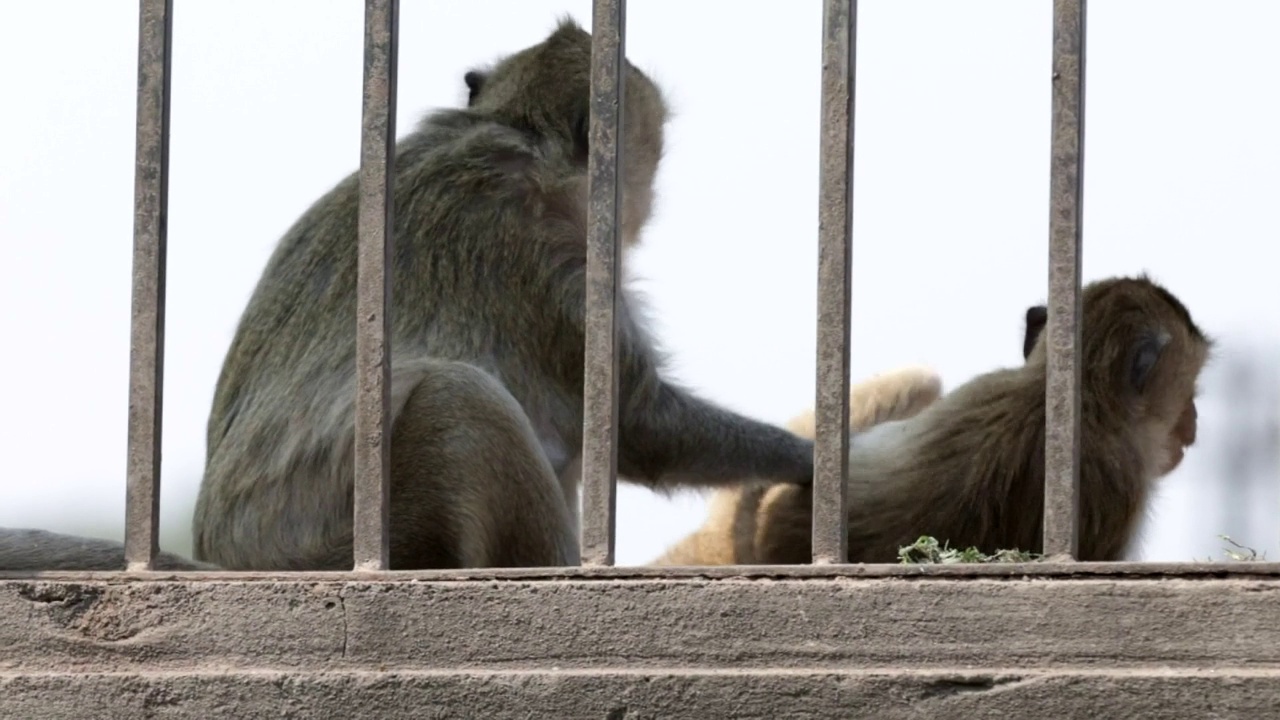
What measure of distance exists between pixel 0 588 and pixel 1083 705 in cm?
210

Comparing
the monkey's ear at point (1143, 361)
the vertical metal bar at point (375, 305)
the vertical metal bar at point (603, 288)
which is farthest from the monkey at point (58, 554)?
the monkey's ear at point (1143, 361)

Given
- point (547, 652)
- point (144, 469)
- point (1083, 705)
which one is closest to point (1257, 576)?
point (1083, 705)

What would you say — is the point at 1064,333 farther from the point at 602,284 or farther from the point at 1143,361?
the point at 1143,361

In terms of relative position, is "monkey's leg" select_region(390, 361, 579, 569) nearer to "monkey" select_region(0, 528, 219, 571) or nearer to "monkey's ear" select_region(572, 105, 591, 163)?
"monkey" select_region(0, 528, 219, 571)

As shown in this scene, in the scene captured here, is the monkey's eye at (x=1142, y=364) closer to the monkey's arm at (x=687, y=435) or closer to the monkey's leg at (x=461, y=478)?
the monkey's arm at (x=687, y=435)

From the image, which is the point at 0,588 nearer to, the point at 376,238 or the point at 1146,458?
the point at 376,238

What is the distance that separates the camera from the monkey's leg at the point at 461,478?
4770 millimetres

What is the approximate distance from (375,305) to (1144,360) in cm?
243

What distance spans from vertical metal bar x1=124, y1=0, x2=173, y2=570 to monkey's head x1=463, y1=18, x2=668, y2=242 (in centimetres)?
197

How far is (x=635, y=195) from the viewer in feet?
20.4

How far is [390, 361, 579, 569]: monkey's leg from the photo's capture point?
15.6 ft

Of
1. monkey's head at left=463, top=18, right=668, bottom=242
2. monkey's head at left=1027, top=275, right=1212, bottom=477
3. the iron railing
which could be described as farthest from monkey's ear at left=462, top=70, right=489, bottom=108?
the iron railing

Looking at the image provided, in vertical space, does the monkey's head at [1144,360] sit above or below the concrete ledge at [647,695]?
above

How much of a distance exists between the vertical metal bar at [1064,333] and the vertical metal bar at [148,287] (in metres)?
1.70
